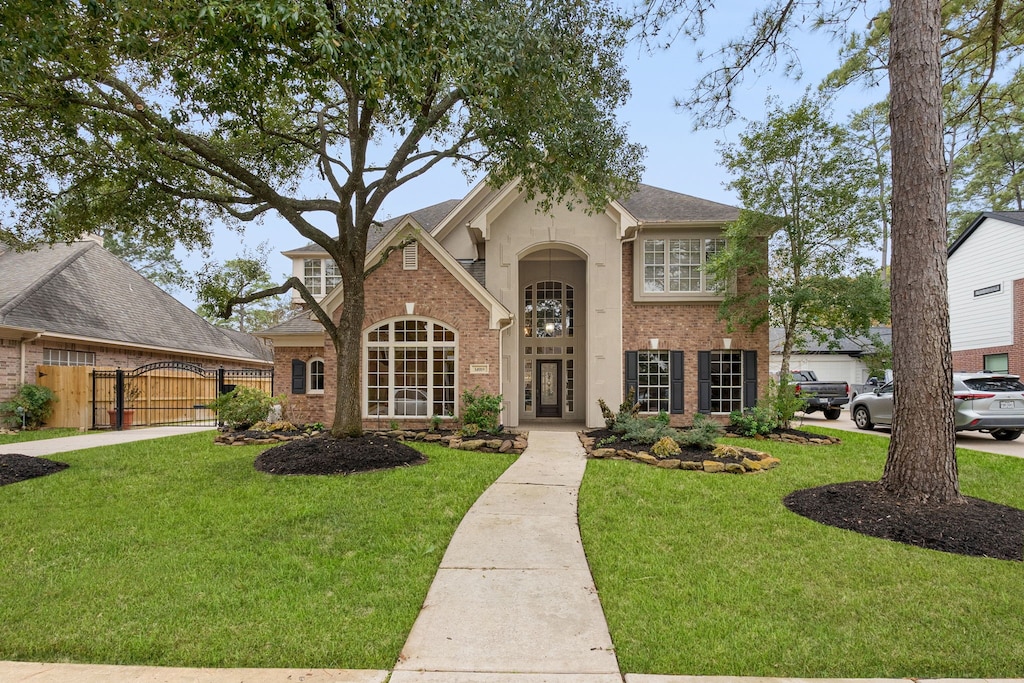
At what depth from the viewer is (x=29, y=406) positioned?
14148mm

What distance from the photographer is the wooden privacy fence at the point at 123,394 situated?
48.9ft

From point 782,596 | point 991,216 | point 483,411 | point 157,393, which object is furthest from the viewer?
point 991,216

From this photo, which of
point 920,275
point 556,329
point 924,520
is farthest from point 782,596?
point 556,329

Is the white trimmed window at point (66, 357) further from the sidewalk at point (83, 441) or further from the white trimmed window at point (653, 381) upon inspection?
the white trimmed window at point (653, 381)

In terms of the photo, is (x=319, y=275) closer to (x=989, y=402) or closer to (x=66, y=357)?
(x=66, y=357)

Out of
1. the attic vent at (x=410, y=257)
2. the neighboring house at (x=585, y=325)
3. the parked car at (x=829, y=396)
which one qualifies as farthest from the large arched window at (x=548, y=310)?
the parked car at (x=829, y=396)

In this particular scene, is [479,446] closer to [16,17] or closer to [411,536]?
[411,536]

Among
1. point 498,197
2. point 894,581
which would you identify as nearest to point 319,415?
point 498,197

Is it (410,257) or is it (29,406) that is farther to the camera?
(29,406)

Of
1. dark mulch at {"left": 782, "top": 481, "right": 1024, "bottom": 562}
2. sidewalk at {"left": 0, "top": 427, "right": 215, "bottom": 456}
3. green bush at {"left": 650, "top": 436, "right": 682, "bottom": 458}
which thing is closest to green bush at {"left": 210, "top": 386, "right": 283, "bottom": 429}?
sidewalk at {"left": 0, "top": 427, "right": 215, "bottom": 456}

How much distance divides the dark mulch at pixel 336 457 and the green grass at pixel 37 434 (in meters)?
8.21

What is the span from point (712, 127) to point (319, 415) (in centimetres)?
1254

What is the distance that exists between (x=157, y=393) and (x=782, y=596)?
2009 centimetres

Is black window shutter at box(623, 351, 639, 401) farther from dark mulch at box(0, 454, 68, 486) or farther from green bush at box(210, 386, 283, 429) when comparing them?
dark mulch at box(0, 454, 68, 486)
